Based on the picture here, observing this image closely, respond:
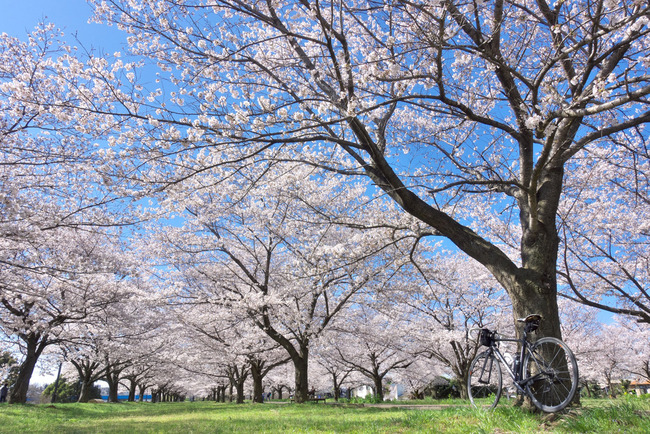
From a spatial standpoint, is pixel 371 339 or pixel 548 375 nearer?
pixel 548 375

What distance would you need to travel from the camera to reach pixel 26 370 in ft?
48.7

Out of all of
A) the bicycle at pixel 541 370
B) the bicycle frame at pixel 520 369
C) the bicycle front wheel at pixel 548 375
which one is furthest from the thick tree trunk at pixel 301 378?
the bicycle front wheel at pixel 548 375

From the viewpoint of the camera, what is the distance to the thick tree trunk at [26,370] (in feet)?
48.5

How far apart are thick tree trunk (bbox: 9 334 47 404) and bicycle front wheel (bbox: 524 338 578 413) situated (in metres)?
17.7

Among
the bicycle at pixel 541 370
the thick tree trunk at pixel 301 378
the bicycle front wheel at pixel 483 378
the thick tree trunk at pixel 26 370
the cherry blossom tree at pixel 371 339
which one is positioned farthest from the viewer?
the cherry blossom tree at pixel 371 339

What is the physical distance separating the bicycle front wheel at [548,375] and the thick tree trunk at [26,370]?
17716 mm

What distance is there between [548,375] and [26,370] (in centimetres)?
1827

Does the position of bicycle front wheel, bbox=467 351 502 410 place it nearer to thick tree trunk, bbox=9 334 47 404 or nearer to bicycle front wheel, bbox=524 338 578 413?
bicycle front wheel, bbox=524 338 578 413

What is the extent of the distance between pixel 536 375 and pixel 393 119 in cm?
659

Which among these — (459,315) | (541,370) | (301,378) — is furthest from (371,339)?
(541,370)

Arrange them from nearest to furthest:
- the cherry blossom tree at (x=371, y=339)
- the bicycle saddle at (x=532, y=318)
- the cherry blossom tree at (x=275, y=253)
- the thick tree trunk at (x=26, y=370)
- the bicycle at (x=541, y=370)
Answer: the bicycle at (x=541, y=370) < the bicycle saddle at (x=532, y=318) < the cherry blossom tree at (x=275, y=253) < the thick tree trunk at (x=26, y=370) < the cherry blossom tree at (x=371, y=339)

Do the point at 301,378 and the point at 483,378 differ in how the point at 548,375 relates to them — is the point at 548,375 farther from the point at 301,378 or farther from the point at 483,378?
the point at 301,378

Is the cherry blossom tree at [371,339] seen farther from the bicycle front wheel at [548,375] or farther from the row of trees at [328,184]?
the bicycle front wheel at [548,375]

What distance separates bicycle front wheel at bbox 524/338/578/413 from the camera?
3.99 meters
